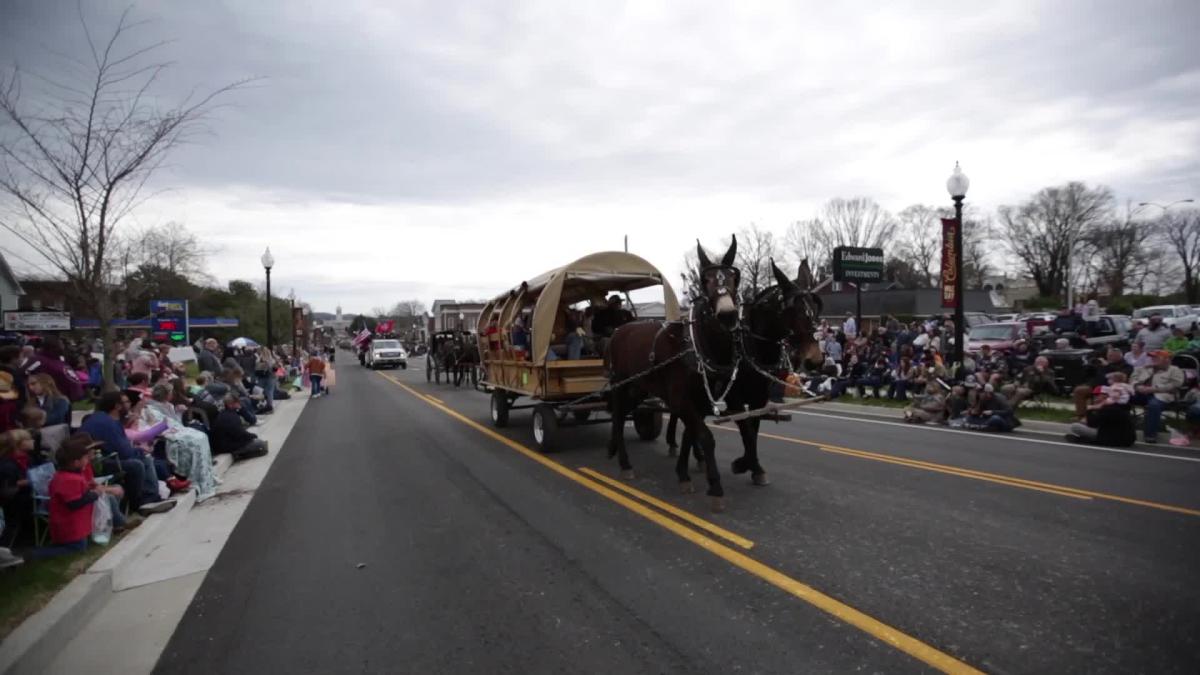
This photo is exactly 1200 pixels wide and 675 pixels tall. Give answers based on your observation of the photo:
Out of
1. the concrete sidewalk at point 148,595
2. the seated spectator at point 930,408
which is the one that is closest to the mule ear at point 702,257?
the concrete sidewalk at point 148,595

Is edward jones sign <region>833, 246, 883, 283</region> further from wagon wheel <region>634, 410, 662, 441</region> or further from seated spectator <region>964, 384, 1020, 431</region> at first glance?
wagon wheel <region>634, 410, 662, 441</region>

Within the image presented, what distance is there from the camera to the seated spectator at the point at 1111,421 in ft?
31.0

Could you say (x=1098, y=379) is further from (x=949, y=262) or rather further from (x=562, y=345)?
(x=562, y=345)

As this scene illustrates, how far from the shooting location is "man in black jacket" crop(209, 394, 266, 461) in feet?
32.7

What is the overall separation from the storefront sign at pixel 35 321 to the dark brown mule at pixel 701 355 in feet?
132

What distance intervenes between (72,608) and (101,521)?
68.5 inches

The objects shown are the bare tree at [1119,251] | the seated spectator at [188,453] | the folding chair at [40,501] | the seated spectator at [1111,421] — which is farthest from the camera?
the bare tree at [1119,251]

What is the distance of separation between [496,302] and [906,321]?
4271 centimetres

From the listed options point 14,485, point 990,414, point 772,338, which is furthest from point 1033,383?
point 14,485

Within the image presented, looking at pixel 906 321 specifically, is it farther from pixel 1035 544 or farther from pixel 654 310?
pixel 1035 544

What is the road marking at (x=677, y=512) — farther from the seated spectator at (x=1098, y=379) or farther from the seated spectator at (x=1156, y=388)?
the seated spectator at (x=1098, y=379)

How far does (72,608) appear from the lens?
13.5 ft

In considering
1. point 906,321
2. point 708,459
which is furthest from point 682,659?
point 906,321

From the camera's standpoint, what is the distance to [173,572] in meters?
5.15
